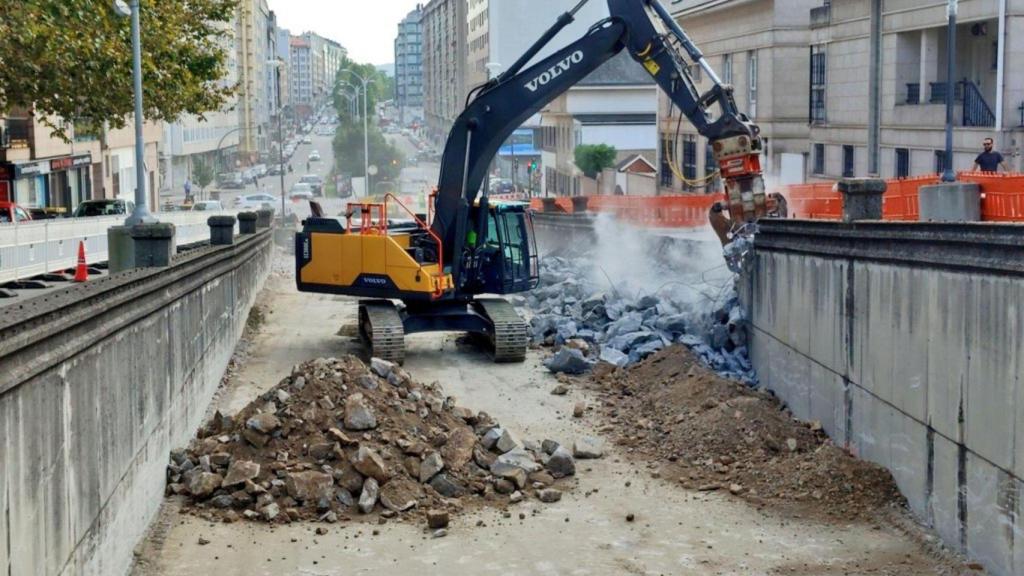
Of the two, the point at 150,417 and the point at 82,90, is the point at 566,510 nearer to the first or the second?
the point at 150,417

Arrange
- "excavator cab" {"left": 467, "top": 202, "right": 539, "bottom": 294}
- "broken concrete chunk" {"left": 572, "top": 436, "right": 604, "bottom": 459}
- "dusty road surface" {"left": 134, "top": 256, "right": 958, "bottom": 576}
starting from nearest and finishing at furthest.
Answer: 1. "dusty road surface" {"left": 134, "top": 256, "right": 958, "bottom": 576}
2. "broken concrete chunk" {"left": 572, "top": 436, "right": 604, "bottom": 459}
3. "excavator cab" {"left": 467, "top": 202, "right": 539, "bottom": 294}

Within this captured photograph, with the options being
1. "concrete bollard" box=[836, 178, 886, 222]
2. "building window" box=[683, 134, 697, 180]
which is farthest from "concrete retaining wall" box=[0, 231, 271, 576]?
"building window" box=[683, 134, 697, 180]

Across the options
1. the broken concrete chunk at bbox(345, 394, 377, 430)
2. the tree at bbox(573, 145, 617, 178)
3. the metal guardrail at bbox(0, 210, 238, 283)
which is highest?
the tree at bbox(573, 145, 617, 178)

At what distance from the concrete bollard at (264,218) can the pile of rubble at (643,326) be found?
14.9 metres

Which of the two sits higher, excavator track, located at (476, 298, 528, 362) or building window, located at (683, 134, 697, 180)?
building window, located at (683, 134, 697, 180)

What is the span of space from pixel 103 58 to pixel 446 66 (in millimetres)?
145702

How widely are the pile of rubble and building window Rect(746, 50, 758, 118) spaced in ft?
67.3

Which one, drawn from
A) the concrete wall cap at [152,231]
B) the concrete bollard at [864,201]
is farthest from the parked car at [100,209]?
the concrete bollard at [864,201]

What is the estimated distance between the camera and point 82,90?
27516 mm

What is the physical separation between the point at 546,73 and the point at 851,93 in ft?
68.8

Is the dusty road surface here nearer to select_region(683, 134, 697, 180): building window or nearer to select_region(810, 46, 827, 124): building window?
select_region(810, 46, 827, 124): building window

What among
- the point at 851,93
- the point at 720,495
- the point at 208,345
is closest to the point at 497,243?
the point at 208,345

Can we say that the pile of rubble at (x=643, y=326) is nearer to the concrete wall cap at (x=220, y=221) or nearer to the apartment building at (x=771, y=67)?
the concrete wall cap at (x=220, y=221)

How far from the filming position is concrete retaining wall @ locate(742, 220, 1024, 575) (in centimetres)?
1193
